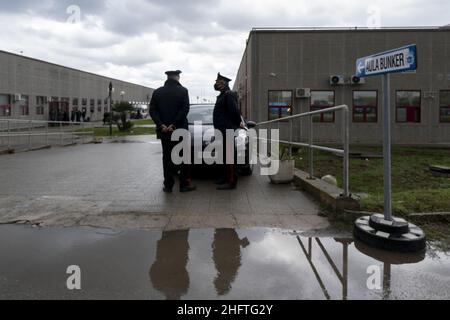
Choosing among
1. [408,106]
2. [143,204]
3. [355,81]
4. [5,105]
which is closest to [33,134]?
[143,204]

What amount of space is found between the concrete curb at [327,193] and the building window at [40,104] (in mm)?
39406

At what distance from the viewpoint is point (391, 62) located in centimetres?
379

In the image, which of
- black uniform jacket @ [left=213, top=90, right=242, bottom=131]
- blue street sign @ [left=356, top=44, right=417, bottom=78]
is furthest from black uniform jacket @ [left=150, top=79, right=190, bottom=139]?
blue street sign @ [left=356, top=44, right=417, bottom=78]

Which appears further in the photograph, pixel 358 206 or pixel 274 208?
pixel 274 208

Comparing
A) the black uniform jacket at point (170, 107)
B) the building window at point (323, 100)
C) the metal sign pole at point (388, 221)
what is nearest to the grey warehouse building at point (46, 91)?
the building window at point (323, 100)

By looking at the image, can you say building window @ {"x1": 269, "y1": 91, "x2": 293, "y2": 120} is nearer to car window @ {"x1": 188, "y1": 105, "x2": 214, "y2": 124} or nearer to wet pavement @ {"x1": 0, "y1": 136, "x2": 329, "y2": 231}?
car window @ {"x1": 188, "y1": 105, "x2": 214, "y2": 124}

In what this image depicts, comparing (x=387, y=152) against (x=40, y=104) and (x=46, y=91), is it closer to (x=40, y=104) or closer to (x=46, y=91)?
(x=40, y=104)

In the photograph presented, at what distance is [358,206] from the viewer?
15.5 feet

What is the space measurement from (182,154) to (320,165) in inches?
191

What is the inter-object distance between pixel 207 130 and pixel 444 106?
1850cm

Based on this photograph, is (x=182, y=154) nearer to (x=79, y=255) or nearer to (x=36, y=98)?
(x=79, y=255)

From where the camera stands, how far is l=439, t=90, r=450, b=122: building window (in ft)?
70.2

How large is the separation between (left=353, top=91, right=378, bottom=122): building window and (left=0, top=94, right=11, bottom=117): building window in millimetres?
29030
